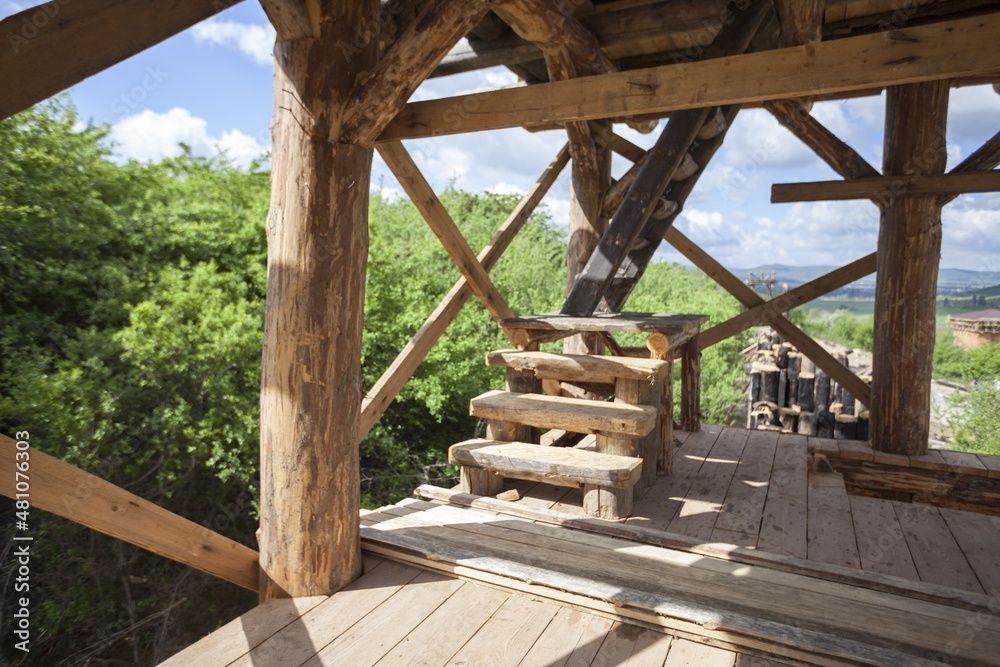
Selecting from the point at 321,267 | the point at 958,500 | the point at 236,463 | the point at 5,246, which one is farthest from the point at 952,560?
the point at 5,246

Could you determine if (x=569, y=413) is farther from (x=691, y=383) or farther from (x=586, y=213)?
(x=586, y=213)

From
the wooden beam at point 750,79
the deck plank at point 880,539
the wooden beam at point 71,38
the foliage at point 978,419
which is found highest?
the wooden beam at point 750,79

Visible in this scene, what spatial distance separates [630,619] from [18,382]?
7925 millimetres

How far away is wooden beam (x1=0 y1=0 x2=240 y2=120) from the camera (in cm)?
159

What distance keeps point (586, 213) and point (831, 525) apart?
3.61 metres

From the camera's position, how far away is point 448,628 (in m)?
2.47

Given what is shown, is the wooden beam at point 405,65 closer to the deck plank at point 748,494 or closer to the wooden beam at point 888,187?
the deck plank at point 748,494

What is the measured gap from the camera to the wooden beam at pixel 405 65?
8.13 ft

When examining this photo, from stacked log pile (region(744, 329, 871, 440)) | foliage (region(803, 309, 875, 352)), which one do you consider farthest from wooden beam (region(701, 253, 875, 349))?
foliage (region(803, 309, 875, 352))

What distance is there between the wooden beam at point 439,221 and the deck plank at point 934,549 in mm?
2705

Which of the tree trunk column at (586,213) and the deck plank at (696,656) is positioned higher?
the tree trunk column at (586,213)

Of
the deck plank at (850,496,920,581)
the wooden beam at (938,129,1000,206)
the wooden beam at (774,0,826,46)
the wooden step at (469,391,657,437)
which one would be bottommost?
the deck plank at (850,496,920,581)

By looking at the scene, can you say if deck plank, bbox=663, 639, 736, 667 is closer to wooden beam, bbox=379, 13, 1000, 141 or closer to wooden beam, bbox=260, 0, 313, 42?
wooden beam, bbox=379, 13, 1000, 141

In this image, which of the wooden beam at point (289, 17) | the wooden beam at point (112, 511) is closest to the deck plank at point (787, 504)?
the wooden beam at point (112, 511)
